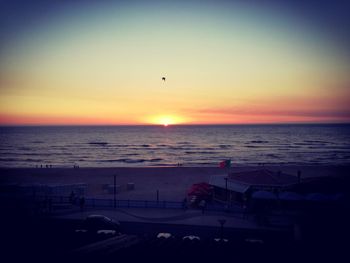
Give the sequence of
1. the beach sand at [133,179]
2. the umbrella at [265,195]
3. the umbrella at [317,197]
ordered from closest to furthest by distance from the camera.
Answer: the umbrella at [317,197]
the umbrella at [265,195]
the beach sand at [133,179]

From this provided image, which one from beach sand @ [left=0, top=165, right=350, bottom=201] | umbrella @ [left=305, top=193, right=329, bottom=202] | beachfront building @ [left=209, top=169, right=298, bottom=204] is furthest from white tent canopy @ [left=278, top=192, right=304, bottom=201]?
beach sand @ [left=0, top=165, right=350, bottom=201]

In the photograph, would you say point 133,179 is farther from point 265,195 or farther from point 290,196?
point 290,196

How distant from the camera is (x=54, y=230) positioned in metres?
12.5

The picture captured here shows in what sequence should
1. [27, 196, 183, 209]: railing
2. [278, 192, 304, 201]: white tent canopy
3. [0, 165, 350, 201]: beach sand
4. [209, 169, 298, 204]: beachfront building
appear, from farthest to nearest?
[0, 165, 350, 201]: beach sand < [209, 169, 298, 204]: beachfront building < [27, 196, 183, 209]: railing < [278, 192, 304, 201]: white tent canopy

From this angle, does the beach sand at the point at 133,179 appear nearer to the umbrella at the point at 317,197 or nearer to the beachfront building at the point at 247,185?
the beachfront building at the point at 247,185

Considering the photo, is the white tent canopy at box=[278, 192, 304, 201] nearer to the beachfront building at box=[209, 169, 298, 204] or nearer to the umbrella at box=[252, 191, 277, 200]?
the umbrella at box=[252, 191, 277, 200]

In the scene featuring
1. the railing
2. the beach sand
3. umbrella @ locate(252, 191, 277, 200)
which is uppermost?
umbrella @ locate(252, 191, 277, 200)

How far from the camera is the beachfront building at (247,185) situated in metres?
21.7

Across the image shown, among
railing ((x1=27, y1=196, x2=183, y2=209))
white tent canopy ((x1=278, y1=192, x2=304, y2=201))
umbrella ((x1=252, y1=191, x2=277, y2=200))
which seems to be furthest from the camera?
railing ((x1=27, y1=196, x2=183, y2=209))

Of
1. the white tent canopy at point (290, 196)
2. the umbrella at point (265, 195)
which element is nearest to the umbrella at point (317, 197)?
the white tent canopy at point (290, 196)

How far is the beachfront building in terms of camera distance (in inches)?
853

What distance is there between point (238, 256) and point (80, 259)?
4278mm

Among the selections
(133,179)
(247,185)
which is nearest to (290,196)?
(247,185)

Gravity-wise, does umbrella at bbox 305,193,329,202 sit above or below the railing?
above
